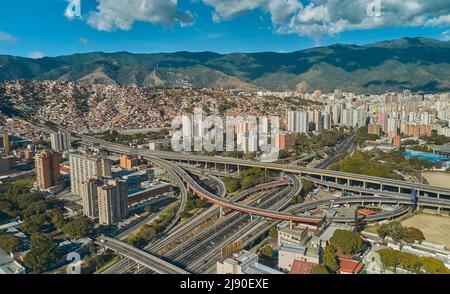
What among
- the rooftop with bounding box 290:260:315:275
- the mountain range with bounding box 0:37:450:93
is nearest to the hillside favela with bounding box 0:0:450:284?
the rooftop with bounding box 290:260:315:275

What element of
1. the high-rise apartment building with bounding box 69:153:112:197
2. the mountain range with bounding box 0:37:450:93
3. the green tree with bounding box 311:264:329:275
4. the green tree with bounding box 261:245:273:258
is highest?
the mountain range with bounding box 0:37:450:93

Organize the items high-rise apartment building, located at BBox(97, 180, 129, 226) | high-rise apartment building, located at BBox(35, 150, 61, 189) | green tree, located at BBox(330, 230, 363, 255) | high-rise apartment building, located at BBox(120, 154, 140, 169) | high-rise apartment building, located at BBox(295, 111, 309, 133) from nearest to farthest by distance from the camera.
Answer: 1. green tree, located at BBox(330, 230, 363, 255)
2. high-rise apartment building, located at BBox(97, 180, 129, 226)
3. high-rise apartment building, located at BBox(35, 150, 61, 189)
4. high-rise apartment building, located at BBox(120, 154, 140, 169)
5. high-rise apartment building, located at BBox(295, 111, 309, 133)

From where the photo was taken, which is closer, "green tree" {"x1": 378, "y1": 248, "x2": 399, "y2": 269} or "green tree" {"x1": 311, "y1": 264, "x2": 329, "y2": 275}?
"green tree" {"x1": 311, "y1": 264, "x2": 329, "y2": 275}

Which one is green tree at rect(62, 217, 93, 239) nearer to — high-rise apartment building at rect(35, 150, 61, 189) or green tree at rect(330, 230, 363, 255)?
high-rise apartment building at rect(35, 150, 61, 189)

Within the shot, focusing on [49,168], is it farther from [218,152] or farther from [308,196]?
[308,196]

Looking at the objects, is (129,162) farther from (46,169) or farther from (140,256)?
(140,256)

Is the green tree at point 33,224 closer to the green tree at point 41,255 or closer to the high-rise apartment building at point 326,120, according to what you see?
the green tree at point 41,255
